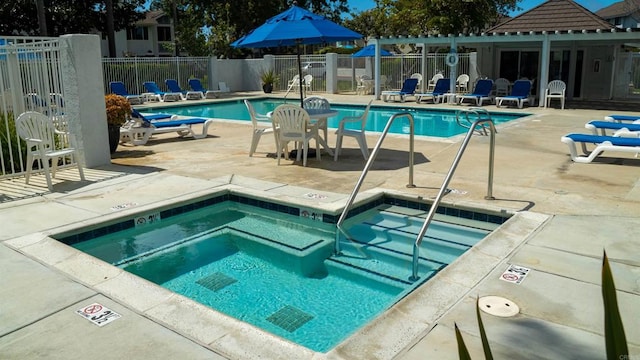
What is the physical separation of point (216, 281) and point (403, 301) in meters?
1.92

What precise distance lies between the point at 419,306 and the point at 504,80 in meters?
19.6

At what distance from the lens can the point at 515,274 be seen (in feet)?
13.5

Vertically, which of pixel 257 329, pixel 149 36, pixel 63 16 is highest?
pixel 149 36

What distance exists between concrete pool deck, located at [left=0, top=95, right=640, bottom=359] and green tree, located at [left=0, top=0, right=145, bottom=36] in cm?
2874

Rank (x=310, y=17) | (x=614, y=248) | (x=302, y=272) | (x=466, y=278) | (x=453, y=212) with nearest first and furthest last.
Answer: (x=466, y=278) → (x=614, y=248) → (x=302, y=272) → (x=453, y=212) → (x=310, y=17)

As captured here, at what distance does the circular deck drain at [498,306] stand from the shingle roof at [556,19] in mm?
19913

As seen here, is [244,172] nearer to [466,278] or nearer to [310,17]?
[310,17]

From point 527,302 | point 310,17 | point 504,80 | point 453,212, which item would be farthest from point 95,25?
point 527,302

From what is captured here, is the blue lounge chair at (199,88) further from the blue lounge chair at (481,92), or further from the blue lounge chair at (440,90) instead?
the blue lounge chair at (481,92)

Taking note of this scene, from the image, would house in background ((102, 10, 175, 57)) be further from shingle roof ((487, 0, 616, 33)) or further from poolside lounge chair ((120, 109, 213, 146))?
poolside lounge chair ((120, 109, 213, 146))

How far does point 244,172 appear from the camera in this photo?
8.20m

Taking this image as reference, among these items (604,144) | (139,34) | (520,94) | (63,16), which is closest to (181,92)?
(520,94)

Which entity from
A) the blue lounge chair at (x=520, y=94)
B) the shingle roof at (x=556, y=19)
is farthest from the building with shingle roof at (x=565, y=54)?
the blue lounge chair at (x=520, y=94)

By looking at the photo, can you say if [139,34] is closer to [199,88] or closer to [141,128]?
[199,88]
